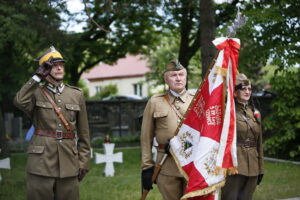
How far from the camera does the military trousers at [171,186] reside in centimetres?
499

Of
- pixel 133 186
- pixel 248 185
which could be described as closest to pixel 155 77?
pixel 133 186

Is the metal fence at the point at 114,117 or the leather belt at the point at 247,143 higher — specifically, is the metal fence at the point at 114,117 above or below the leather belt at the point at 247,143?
below

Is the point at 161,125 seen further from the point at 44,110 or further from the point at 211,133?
the point at 44,110

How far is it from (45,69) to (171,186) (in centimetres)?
A: 185

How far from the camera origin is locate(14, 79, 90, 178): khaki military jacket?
16.0ft

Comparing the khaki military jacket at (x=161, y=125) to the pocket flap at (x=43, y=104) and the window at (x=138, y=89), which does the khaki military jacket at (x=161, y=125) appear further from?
→ the window at (x=138, y=89)

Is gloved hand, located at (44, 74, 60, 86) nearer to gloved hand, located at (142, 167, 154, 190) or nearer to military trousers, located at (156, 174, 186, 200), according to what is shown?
gloved hand, located at (142, 167, 154, 190)

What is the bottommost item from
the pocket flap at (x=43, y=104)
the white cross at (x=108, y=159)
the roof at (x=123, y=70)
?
the white cross at (x=108, y=159)

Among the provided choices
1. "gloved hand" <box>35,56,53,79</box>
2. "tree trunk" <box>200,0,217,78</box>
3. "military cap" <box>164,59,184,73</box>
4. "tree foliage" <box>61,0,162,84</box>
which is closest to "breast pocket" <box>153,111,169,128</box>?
"military cap" <box>164,59,184,73</box>

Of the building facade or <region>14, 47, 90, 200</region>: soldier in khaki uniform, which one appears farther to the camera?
the building facade

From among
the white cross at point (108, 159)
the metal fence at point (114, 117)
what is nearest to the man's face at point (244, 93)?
the white cross at point (108, 159)

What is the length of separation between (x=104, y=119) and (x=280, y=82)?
9328mm

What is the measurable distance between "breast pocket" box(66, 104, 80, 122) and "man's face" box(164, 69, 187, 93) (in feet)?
3.55

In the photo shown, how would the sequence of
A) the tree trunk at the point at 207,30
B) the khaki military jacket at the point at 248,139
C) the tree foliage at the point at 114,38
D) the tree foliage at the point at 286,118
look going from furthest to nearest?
the tree foliage at the point at 114,38
the tree foliage at the point at 286,118
the tree trunk at the point at 207,30
the khaki military jacket at the point at 248,139
